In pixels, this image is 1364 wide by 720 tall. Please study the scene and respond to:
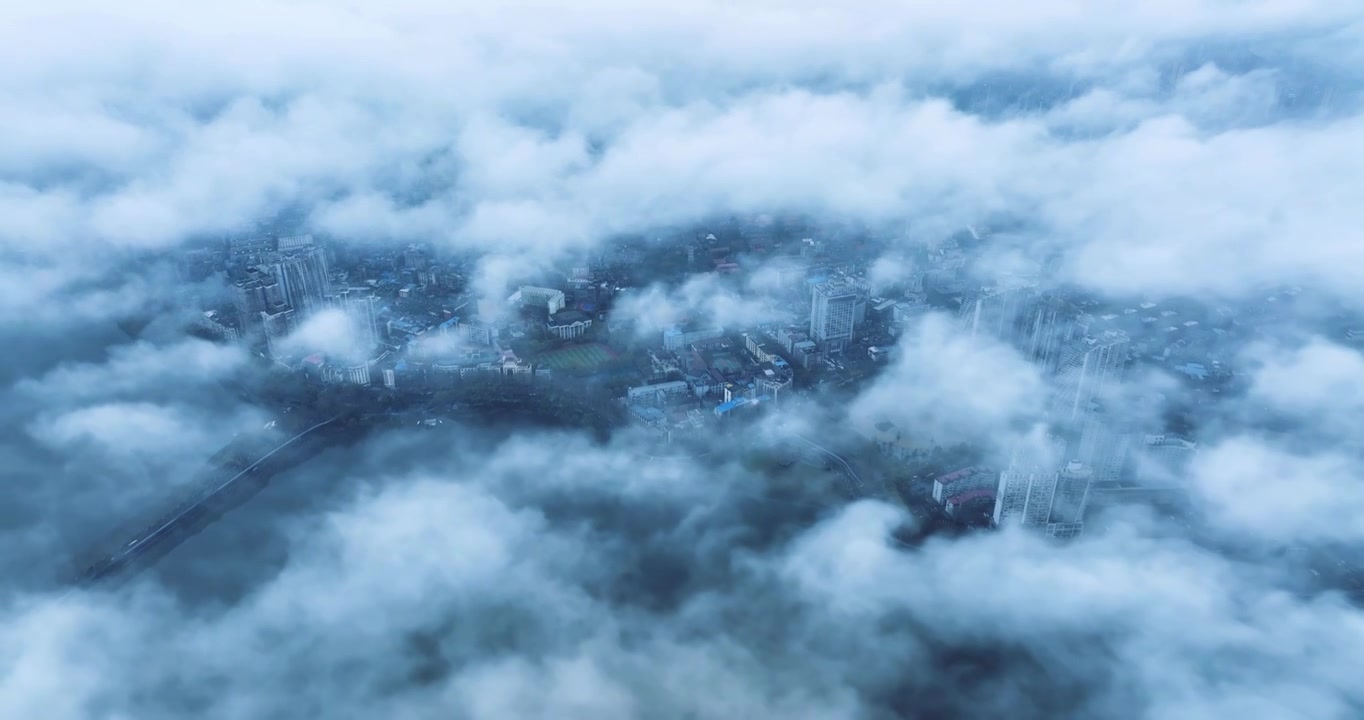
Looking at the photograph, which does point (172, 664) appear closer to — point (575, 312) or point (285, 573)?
point (285, 573)

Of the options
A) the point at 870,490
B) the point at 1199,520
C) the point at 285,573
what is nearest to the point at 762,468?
the point at 870,490

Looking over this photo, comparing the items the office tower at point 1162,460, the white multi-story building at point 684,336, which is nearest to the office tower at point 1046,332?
the office tower at point 1162,460

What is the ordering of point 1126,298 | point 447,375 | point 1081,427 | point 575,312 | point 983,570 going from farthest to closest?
point 575,312
point 1126,298
point 447,375
point 1081,427
point 983,570

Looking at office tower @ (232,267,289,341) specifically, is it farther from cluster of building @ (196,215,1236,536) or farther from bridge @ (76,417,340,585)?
bridge @ (76,417,340,585)

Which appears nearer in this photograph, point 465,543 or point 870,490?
point 465,543

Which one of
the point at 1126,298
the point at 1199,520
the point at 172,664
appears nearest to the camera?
the point at 172,664

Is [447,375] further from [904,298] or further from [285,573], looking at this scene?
[904,298]

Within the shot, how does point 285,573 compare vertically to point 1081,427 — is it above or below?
below
